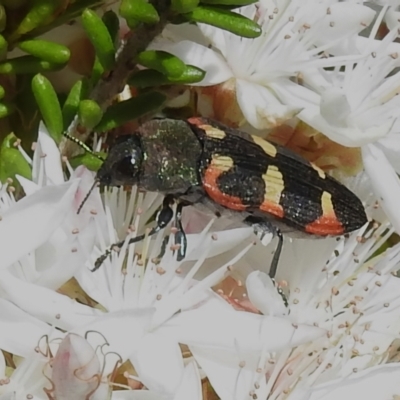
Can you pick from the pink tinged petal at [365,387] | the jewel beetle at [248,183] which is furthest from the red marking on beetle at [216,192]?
the pink tinged petal at [365,387]

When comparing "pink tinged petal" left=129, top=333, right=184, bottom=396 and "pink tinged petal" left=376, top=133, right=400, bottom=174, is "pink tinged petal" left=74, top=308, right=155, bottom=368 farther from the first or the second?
→ "pink tinged petal" left=376, top=133, right=400, bottom=174

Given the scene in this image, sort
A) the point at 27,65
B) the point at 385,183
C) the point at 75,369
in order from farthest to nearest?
the point at 385,183 → the point at 27,65 → the point at 75,369

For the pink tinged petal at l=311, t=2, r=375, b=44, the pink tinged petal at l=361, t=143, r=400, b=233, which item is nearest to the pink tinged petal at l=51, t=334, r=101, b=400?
the pink tinged petal at l=361, t=143, r=400, b=233

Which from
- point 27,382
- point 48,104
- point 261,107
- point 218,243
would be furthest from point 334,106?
point 27,382

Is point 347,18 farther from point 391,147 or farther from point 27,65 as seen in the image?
point 27,65

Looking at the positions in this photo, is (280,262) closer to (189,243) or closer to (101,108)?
(189,243)

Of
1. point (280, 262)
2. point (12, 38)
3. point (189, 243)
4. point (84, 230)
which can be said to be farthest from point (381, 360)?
point (12, 38)

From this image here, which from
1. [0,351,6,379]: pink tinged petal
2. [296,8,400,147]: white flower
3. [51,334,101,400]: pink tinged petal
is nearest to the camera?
[51,334,101,400]: pink tinged petal
